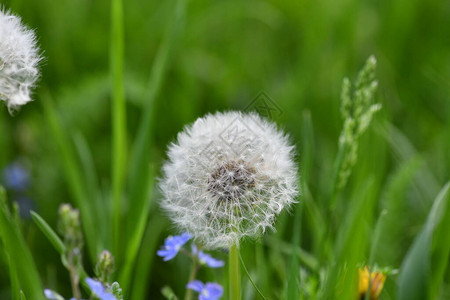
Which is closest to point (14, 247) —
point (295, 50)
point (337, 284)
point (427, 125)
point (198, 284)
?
point (198, 284)

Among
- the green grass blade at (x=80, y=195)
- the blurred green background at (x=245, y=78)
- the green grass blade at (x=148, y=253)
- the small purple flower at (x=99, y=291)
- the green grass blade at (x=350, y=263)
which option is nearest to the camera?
the small purple flower at (x=99, y=291)

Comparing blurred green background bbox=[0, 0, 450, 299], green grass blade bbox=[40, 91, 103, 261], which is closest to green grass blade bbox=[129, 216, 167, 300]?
blurred green background bbox=[0, 0, 450, 299]

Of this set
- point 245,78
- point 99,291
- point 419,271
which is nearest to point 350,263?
point 419,271

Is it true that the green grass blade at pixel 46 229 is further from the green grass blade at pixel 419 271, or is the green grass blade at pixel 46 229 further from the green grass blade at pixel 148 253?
the green grass blade at pixel 419 271

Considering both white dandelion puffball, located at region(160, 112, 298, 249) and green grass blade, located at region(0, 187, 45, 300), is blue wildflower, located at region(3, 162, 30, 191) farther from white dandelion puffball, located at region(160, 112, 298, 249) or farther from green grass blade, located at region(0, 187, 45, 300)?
white dandelion puffball, located at region(160, 112, 298, 249)

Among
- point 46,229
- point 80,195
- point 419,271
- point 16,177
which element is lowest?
point 419,271

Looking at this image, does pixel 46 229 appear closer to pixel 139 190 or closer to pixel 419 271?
pixel 139 190

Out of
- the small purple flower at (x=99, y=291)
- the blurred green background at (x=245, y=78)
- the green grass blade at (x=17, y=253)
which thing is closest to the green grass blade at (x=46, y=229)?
the green grass blade at (x=17, y=253)
